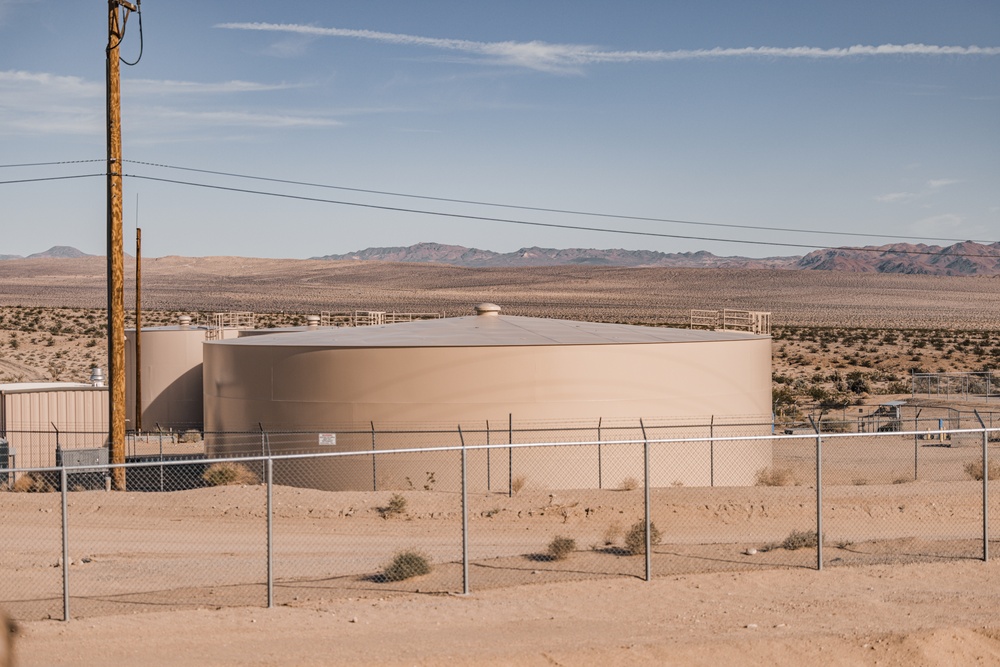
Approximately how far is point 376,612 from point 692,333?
2281 centimetres

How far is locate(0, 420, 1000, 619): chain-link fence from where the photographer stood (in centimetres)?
1705

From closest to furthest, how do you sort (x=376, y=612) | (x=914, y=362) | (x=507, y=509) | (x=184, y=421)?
(x=376, y=612) < (x=507, y=509) < (x=184, y=421) < (x=914, y=362)

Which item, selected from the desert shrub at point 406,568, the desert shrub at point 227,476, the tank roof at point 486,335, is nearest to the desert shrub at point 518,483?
the tank roof at point 486,335

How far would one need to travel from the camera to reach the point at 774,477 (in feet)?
94.3

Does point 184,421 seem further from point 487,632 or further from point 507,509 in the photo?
point 487,632

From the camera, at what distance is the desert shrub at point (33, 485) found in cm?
2867

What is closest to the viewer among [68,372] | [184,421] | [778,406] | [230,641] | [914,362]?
[230,641]

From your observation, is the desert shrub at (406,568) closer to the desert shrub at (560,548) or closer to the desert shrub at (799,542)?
the desert shrub at (560,548)

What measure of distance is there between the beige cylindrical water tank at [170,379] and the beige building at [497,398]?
17.6 meters

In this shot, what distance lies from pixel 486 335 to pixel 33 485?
12554 millimetres

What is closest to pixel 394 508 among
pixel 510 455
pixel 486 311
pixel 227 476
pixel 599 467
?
pixel 510 455

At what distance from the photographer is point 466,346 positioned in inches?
1125

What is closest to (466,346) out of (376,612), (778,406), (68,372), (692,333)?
(692,333)

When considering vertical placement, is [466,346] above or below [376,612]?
above
